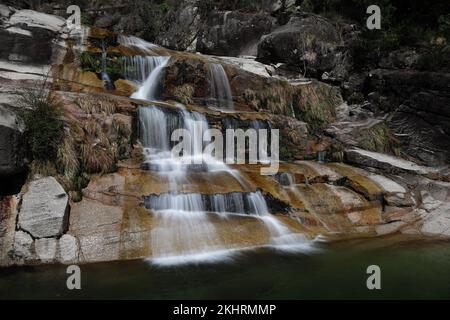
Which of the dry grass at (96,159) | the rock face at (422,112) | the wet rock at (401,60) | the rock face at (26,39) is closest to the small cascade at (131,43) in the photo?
the rock face at (26,39)

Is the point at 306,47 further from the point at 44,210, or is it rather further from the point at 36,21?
the point at 44,210

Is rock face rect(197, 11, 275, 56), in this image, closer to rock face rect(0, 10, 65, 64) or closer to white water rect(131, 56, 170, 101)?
white water rect(131, 56, 170, 101)

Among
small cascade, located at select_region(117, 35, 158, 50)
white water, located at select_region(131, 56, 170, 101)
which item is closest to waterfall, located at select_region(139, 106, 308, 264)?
white water, located at select_region(131, 56, 170, 101)

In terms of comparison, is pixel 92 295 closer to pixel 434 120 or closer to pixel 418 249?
pixel 418 249

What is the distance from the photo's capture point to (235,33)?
2108 cm

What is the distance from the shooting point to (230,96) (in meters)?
15.5

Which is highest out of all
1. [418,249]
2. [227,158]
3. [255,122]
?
[255,122]

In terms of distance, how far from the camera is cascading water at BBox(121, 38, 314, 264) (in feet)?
27.4

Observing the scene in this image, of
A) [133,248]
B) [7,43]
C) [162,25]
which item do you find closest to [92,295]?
[133,248]

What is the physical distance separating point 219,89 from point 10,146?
8.65 meters

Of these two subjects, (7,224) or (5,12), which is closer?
(7,224)

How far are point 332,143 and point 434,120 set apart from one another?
3440mm

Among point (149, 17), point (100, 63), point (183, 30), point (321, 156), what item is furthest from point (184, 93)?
point (149, 17)

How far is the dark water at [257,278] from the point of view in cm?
644
